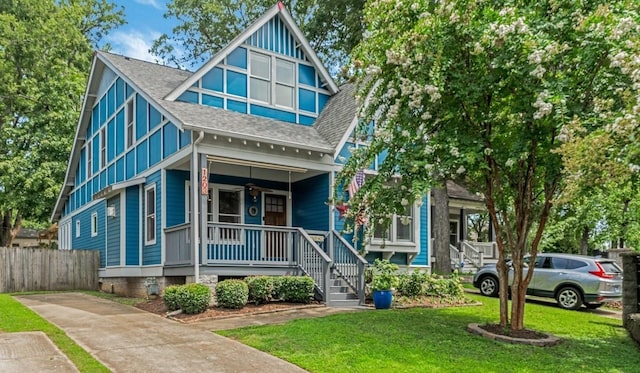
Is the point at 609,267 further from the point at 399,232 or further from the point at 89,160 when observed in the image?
the point at 89,160

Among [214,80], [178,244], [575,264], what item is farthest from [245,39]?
[575,264]

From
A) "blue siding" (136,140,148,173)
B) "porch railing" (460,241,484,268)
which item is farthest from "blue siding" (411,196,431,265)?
"blue siding" (136,140,148,173)

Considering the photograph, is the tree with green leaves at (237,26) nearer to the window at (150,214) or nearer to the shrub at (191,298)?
the window at (150,214)

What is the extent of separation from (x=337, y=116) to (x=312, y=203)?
8.96 ft

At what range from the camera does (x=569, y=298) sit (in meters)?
13.1

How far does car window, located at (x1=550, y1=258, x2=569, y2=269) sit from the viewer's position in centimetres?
1344

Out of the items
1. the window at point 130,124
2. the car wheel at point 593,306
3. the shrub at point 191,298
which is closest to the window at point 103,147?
the window at point 130,124

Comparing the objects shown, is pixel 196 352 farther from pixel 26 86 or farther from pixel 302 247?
pixel 26 86

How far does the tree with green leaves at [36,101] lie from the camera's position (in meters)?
24.6

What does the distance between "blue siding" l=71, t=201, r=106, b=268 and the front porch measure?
6568mm

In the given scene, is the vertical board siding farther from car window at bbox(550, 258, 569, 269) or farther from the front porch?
car window at bbox(550, 258, 569, 269)

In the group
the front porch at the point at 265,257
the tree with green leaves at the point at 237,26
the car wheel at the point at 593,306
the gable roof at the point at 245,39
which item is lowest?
the car wheel at the point at 593,306

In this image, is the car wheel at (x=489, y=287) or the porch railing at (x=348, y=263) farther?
the car wheel at (x=489, y=287)

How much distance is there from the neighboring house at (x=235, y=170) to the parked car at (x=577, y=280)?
364 centimetres
